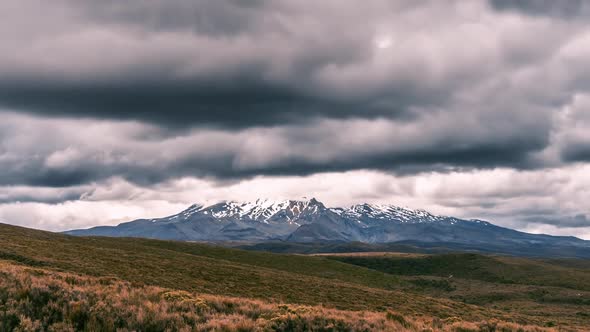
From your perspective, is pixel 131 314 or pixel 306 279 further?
pixel 306 279

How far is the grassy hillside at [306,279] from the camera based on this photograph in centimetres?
4191

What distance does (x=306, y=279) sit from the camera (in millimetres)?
64625

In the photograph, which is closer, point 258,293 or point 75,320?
point 75,320

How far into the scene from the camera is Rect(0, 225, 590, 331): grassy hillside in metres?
41.9

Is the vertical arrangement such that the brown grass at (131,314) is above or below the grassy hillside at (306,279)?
above

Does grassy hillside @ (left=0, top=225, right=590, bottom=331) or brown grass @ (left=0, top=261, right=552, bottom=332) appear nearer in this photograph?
brown grass @ (left=0, top=261, right=552, bottom=332)

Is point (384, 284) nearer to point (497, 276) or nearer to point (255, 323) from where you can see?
point (497, 276)

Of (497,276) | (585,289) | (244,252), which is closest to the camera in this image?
(585,289)

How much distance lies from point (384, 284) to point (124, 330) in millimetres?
83240

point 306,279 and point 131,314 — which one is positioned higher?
point 131,314

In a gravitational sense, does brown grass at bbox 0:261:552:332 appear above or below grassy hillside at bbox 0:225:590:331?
above

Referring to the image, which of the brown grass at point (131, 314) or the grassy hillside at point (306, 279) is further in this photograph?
the grassy hillside at point (306, 279)

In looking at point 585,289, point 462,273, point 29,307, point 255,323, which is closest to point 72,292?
point 29,307

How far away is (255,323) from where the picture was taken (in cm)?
1580
